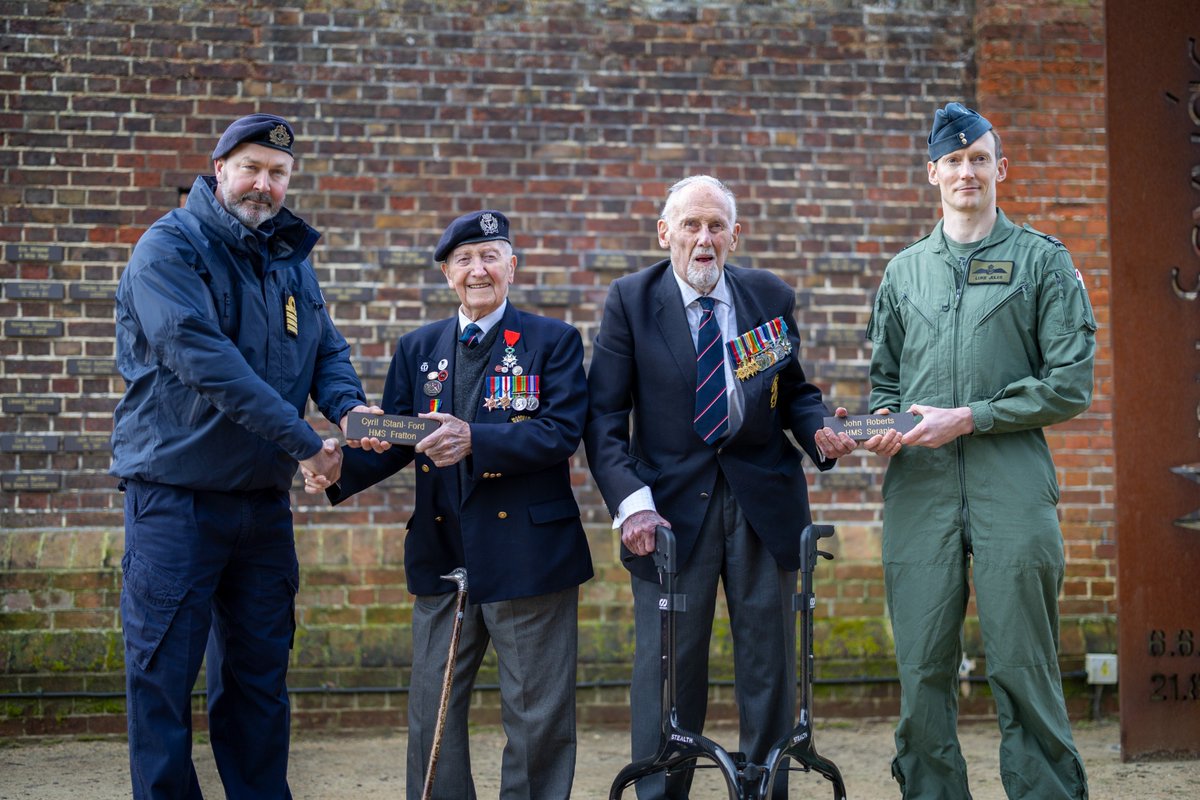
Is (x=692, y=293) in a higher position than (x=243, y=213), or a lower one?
lower

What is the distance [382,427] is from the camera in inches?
137

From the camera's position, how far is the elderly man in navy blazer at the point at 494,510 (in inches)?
143

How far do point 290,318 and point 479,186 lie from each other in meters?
2.22

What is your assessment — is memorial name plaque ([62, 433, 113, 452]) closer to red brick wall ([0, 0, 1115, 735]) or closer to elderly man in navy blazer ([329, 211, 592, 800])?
red brick wall ([0, 0, 1115, 735])

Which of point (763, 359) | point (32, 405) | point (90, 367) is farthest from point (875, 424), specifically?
point (32, 405)

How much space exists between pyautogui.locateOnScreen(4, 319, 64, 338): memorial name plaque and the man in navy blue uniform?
218cm

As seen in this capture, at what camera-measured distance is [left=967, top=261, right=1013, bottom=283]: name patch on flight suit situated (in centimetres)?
373

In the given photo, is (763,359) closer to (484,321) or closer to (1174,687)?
(484,321)

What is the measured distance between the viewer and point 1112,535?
19.3ft

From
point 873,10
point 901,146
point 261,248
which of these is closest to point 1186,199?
point 901,146

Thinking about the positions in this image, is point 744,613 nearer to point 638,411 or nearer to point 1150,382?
point 638,411

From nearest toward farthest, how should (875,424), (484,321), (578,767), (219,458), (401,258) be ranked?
(219,458) → (875,424) → (484,321) → (578,767) → (401,258)

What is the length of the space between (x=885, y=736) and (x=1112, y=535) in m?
1.50

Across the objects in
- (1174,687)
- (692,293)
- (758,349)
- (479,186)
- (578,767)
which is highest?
(479,186)
